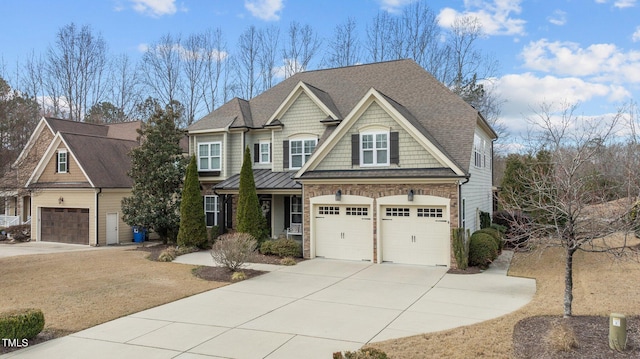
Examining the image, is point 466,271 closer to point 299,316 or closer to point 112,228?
point 299,316

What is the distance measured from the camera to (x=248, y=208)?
18469mm

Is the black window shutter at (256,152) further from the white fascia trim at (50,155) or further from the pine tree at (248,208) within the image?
the white fascia trim at (50,155)

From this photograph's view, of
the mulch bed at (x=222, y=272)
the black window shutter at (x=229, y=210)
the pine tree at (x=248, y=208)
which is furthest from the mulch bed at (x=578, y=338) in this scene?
the black window shutter at (x=229, y=210)

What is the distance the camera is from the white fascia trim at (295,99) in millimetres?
20406

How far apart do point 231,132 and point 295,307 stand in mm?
14484

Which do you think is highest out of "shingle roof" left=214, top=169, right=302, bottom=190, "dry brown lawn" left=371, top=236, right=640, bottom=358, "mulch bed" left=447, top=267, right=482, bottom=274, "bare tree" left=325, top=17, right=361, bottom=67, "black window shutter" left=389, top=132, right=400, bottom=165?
"bare tree" left=325, top=17, right=361, bottom=67

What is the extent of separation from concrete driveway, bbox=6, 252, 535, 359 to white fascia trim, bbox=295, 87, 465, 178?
4.13 meters

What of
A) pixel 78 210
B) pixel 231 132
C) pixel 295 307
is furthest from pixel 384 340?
pixel 78 210

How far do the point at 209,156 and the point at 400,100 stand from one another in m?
10.5

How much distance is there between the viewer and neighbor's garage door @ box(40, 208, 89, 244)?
2411 centimetres

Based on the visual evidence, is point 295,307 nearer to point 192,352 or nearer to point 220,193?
point 192,352

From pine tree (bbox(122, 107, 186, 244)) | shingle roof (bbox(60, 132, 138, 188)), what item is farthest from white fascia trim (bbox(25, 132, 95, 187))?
pine tree (bbox(122, 107, 186, 244))

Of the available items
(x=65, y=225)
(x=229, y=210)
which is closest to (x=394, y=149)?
(x=229, y=210)

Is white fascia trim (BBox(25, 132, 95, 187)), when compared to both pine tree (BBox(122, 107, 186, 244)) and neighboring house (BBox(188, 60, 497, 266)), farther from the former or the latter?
neighboring house (BBox(188, 60, 497, 266))
